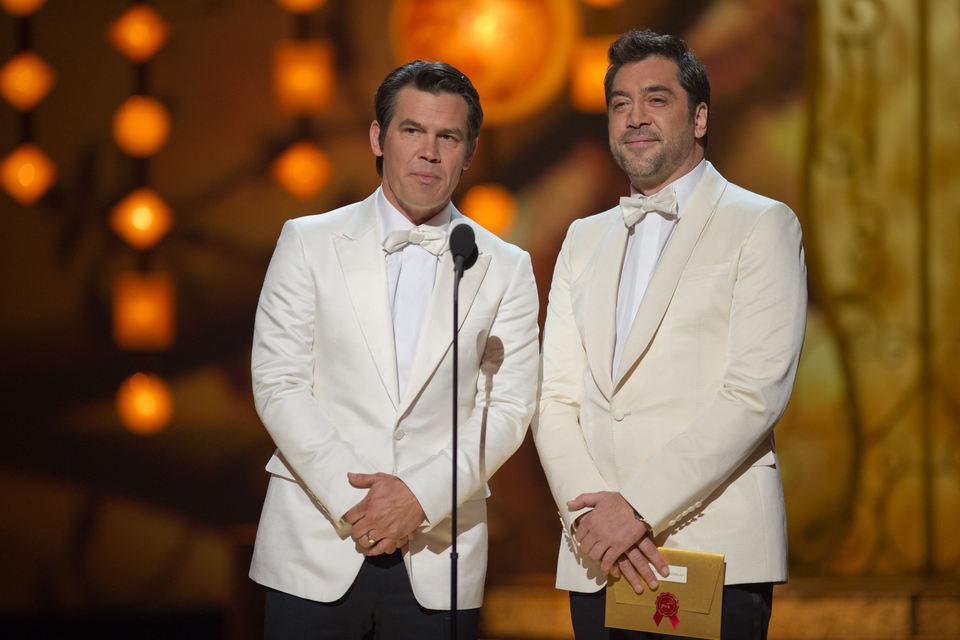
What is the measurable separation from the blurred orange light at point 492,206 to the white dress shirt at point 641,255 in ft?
6.43

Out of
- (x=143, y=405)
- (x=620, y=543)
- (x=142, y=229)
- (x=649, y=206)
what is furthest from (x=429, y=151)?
(x=143, y=405)

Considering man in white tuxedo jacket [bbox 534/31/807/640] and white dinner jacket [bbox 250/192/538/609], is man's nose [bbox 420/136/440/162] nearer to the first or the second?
white dinner jacket [bbox 250/192/538/609]

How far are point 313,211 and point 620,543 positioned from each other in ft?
8.88

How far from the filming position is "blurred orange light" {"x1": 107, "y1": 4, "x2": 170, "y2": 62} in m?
4.57

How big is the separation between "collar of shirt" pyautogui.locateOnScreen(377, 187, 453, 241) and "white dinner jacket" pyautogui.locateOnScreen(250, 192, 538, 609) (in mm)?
21

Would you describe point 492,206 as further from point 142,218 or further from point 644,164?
point 644,164

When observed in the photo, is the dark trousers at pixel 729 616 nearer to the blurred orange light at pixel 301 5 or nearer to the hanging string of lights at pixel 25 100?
the blurred orange light at pixel 301 5

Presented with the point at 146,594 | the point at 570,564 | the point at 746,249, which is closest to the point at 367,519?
the point at 570,564

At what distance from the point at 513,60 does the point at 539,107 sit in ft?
0.78

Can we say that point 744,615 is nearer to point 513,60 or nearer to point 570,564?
point 570,564

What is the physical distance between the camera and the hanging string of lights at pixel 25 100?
4.57 meters

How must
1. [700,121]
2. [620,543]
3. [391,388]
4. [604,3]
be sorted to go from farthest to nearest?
[604,3] < [700,121] < [391,388] < [620,543]

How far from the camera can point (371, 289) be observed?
8.04 ft

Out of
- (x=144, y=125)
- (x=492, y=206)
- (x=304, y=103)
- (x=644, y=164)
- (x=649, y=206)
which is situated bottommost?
(x=649, y=206)
